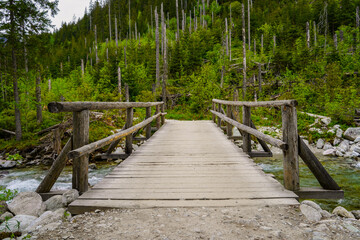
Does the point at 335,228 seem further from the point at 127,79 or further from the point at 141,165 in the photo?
the point at 127,79

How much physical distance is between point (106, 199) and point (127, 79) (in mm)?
20904

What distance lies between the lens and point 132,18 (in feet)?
180

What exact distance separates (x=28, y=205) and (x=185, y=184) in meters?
2.24

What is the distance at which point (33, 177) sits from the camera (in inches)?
350

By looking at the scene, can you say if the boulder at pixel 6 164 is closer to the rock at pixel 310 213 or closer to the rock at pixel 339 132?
the rock at pixel 310 213

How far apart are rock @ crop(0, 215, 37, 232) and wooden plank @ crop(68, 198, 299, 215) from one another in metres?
0.54

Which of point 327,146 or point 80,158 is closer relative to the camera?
point 80,158

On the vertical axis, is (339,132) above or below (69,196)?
below

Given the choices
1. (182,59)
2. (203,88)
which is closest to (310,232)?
(203,88)

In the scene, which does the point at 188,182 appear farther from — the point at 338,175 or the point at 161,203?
the point at 338,175

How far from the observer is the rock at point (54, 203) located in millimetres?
3157

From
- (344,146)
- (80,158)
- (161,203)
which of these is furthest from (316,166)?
(344,146)

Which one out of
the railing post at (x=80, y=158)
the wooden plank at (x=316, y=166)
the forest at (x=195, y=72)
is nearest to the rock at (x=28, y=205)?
the railing post at (x=80, y=158)

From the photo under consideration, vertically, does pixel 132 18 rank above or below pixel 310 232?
above
